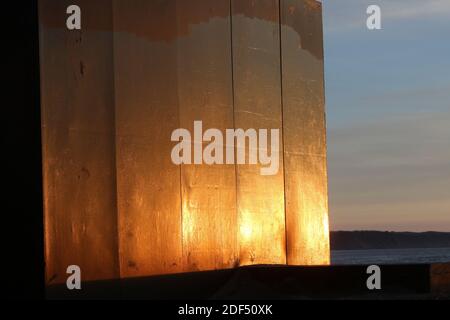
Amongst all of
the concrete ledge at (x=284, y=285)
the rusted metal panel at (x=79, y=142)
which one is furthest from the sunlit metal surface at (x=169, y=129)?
the concrete ledge at (x=284, y=285)

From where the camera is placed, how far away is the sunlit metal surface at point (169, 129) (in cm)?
1088

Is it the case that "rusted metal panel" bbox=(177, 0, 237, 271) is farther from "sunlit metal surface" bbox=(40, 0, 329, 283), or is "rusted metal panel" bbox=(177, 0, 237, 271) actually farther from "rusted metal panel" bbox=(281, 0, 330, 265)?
"rusted metal panel" bbox=(281, 0, 330, 265)

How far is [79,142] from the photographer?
36.0ft

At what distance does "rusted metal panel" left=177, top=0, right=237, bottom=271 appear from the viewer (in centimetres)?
1253

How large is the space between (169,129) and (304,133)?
3942 millimetres

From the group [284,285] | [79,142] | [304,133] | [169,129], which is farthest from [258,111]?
[79,142]

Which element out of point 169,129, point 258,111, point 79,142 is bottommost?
point 79,142

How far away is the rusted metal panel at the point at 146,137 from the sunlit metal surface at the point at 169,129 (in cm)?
2

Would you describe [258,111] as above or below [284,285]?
above

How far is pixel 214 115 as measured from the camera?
1306cm

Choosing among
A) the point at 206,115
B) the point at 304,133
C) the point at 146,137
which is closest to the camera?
the point at 146,137

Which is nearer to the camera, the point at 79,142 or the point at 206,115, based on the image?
the point at 79,142

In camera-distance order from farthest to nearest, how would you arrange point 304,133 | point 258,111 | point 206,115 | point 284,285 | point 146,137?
point 304,133 → point 258,111 → point 206,115 → point 284,285 → point 146,137

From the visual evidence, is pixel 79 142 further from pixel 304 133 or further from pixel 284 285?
pixel 304 133
